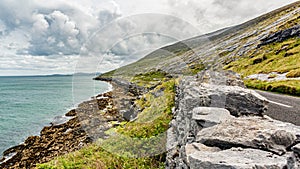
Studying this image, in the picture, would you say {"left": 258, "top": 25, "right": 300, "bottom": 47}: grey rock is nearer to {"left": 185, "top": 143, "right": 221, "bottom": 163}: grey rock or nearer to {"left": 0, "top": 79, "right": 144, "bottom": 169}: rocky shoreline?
{"left": 0, "top": 79, "right": 144, "bottom": 169}: rocky shoreline

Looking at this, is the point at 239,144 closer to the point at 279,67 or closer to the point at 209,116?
the point at 209,116

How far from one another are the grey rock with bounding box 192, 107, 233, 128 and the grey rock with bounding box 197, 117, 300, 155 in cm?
48

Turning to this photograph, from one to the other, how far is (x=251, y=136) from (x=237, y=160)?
96cm

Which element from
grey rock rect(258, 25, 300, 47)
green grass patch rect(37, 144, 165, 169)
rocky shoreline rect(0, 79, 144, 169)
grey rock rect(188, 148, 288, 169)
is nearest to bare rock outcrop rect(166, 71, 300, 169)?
grey rock rect(188, 148, 288, 169)

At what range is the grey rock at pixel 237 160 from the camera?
355 centimetres

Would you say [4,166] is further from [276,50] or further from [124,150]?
[276,50]

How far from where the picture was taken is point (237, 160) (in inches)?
148

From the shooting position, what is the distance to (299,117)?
35.3 ft

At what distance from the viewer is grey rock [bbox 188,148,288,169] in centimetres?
355

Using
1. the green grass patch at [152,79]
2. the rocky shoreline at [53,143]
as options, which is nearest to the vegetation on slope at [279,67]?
the green grass patch at [152,79]

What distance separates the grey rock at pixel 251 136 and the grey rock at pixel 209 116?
19.0 inches

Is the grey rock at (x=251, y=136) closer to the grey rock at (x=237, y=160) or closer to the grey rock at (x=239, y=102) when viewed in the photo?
the grey rock at (x=237, y=160)

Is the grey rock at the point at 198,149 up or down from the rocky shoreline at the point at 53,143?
up

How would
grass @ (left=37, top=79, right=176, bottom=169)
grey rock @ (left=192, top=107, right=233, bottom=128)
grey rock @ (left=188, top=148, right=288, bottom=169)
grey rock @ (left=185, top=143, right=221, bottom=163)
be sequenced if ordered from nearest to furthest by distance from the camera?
grey rock @ (left=188, top=148, right=288, bottom=169) < grey rock @ (left=185, top=143, right=221, bottom=163) < grey rock @ (left=192, top=107, right=233, bottom=128) < grass @ (left=37, top=79, right=176, bottom=169)
